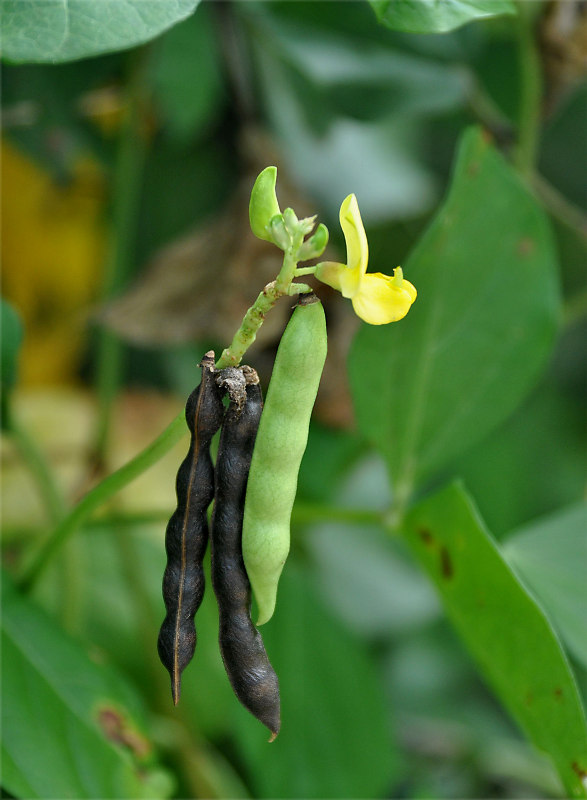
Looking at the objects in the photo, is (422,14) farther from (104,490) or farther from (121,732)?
(121,732)

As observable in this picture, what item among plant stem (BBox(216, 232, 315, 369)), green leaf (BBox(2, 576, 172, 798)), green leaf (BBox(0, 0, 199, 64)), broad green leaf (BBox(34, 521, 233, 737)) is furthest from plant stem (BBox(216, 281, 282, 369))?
broad green leaf (BBox(34, 521, 233, 737))

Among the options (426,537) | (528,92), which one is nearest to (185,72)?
(528,92)

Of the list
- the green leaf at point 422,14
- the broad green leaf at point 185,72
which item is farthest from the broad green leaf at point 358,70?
the green leaf at point 422,14

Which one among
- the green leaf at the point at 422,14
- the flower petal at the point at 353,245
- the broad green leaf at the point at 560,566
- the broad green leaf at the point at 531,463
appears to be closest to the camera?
the flower petal at the point at 353,245

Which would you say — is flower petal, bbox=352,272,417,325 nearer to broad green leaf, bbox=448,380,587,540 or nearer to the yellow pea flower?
the yellow pea flower

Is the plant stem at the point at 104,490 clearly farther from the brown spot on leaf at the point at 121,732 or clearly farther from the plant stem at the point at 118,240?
the plant stem at the point at 118,240
